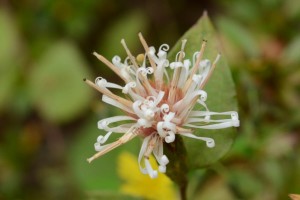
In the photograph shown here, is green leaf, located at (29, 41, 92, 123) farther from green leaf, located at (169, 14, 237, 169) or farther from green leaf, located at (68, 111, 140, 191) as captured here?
green leaf, located at (169, 14, 237, 169)

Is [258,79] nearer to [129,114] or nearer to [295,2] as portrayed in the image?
[295,2]

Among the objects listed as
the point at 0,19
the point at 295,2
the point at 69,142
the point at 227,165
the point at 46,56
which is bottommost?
the point at 227,165

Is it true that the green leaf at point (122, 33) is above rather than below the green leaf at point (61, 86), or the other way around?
above

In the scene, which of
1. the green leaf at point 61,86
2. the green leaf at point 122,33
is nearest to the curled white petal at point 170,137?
the green leaf at point 61,86

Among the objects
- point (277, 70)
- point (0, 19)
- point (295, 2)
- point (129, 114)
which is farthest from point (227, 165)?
point (0, 19)

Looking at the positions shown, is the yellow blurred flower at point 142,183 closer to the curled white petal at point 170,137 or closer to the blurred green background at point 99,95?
the blurred green background at point 99,95

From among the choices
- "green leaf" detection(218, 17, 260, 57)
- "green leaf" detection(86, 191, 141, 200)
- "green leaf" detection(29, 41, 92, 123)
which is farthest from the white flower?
"green leaf" detection(29, 41, 92, 123)

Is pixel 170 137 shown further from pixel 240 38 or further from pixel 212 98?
pixel 240 38
